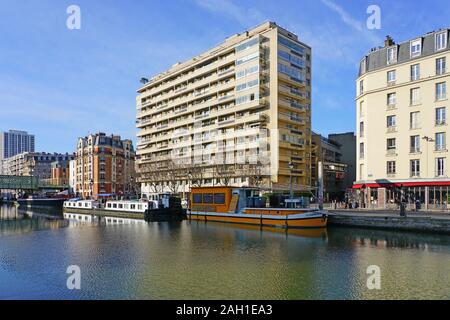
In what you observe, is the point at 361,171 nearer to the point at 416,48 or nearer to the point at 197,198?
the point at 416,48

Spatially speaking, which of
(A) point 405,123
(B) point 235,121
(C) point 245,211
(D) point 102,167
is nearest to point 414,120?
(A) point 405,123

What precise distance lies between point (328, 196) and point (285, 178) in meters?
21.1

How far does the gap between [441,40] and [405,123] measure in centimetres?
1212

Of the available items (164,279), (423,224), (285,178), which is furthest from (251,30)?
(164,279)

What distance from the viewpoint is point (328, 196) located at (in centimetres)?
9244

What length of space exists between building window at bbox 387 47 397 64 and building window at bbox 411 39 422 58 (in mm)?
2546

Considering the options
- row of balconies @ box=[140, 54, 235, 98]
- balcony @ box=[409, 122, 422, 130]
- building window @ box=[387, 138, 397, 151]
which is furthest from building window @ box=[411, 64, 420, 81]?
row of balconies @ box=[140, 54, 235, 98]

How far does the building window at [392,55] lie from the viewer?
57.1 m

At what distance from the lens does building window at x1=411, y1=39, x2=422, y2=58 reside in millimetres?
54312

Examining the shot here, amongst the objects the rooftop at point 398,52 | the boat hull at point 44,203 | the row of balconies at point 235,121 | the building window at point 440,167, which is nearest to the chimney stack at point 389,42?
the rooftop at point 398,52

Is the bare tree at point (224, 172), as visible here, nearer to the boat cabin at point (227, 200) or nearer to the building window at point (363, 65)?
the boat cabin at point (227, 200)

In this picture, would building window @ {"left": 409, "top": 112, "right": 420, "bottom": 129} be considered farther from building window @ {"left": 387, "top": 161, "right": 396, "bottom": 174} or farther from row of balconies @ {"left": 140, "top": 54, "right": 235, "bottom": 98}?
row of balconies @ {"left": 140, "top": 54, "right": 235, "bottom": 98}

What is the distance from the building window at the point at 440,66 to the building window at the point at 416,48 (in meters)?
3.07
